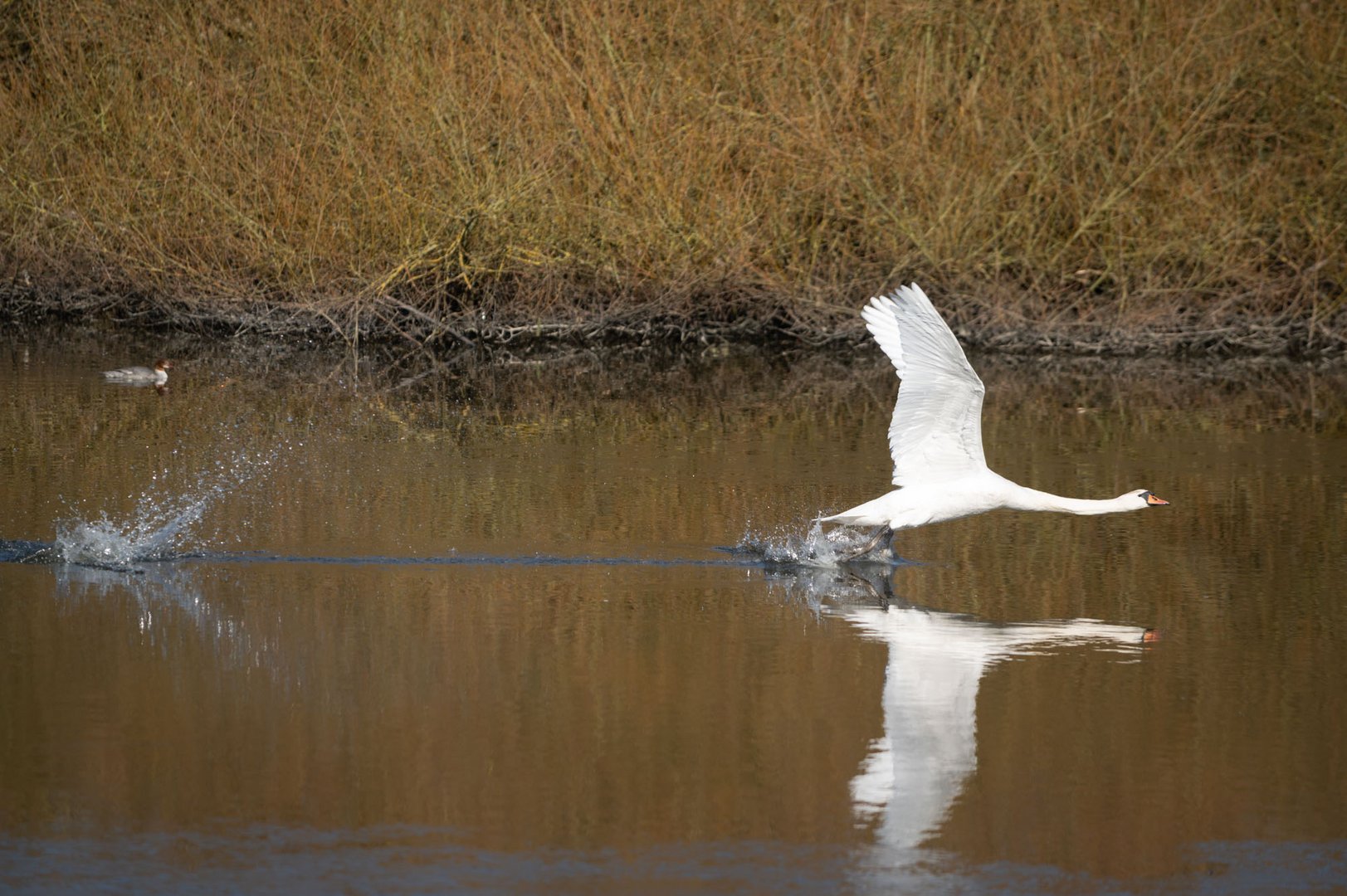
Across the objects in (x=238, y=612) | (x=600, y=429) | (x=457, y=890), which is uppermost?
(x=600, y=429)

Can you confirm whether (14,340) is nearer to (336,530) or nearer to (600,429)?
(600,429)

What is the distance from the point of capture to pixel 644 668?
23.4 feet

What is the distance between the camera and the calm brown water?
5.30m

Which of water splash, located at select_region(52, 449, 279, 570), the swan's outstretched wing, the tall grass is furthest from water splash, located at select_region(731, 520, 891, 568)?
the tall grass

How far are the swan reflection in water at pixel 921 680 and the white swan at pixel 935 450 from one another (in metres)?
0.38

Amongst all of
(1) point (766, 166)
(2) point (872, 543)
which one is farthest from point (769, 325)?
(2) point (872, 543)

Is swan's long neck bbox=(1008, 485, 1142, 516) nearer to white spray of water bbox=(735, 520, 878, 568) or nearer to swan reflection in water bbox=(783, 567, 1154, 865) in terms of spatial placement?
swan reflection in water bbox=(783, 567, 1154, 865)

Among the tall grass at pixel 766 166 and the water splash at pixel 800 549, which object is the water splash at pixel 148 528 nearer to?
the water splash at pixel 800 549

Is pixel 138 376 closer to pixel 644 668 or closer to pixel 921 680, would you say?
pixel 644 668

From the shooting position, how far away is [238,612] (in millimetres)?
7922

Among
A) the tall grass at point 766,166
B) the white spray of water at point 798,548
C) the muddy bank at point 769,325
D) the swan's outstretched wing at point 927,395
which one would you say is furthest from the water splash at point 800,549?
the tall grass at point 766,166

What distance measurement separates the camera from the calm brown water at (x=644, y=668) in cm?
530

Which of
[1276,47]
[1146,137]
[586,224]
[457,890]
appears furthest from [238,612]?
[1276,47]

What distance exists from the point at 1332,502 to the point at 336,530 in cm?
528
